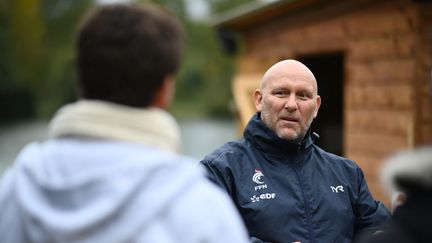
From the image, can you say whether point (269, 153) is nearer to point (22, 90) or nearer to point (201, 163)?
point (201, 163)

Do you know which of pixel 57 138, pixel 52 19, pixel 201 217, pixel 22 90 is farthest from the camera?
pixel 52 19

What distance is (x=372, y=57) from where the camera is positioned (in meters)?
5.38

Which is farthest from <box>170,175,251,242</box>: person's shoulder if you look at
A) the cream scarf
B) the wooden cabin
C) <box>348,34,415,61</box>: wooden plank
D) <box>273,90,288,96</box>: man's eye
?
<box>348,34,415,61</box>: wooden plank

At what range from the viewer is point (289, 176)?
250 cm

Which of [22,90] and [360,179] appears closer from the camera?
[360,179]

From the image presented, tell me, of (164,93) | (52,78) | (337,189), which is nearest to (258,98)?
(337,189)

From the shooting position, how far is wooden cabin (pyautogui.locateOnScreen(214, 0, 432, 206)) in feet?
15.6

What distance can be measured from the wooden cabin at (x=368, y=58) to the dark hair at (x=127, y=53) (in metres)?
3.41

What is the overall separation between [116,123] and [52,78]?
2511 centimetres

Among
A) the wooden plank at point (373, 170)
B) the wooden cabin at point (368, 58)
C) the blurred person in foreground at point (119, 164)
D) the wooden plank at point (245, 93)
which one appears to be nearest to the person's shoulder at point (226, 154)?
the blurred person in foreground at point (119, 164)

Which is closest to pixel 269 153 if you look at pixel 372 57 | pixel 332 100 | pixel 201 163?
pixel 201 163

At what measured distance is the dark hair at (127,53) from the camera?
51.6 inches

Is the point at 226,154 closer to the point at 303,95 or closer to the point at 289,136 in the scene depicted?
the point at 289,136

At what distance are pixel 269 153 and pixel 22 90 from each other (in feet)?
73.3
